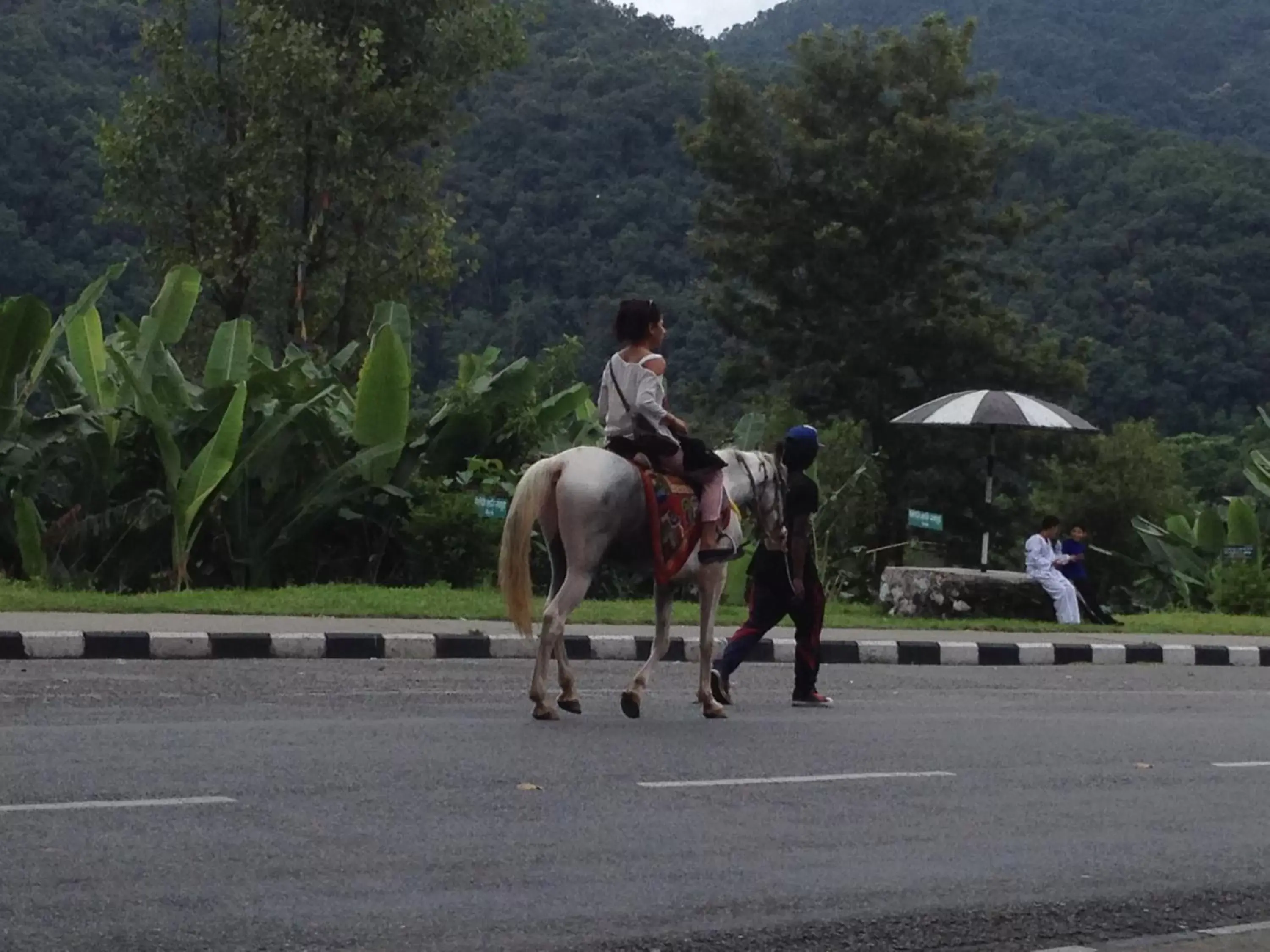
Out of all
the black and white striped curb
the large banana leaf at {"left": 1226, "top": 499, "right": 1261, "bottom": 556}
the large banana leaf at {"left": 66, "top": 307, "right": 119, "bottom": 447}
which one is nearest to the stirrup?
the black and white striped curb

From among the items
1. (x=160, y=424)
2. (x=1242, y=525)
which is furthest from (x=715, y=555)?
(x=1242, y=525)

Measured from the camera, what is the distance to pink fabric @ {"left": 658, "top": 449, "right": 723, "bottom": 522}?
1127 centimetres

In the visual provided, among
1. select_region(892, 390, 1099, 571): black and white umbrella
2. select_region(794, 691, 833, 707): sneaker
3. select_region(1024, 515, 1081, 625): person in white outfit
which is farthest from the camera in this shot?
select_region(1024, 515, 1081, 625): person in white outfit

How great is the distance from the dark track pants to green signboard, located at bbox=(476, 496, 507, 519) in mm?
7572

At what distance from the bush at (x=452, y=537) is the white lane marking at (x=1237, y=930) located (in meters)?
15.2

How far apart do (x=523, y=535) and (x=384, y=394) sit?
10134 mm

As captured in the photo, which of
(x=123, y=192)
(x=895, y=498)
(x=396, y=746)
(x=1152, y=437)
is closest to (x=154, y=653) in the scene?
(x=396, y=746)

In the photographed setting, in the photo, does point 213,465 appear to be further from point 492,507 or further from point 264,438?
point 492,507

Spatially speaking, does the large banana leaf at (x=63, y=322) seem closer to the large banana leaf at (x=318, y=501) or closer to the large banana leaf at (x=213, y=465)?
the large banana leaf at (x=213, y=465)

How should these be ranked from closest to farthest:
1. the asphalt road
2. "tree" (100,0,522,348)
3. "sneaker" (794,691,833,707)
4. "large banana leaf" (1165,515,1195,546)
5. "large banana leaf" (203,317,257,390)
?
the asphalt road
"sneaker" (794,691,833,707)
"large banana leaf" (203,317,257,390)
"tree" (100,0,522,348)
"large banana leaf" (1165,515,1195,546)

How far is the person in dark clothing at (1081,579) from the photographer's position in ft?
77.9

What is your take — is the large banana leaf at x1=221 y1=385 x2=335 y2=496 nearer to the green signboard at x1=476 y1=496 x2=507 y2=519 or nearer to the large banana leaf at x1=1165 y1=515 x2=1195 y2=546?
the green signboard at x1=476 y1=496 x2=507 y2=519

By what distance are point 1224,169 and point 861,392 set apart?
28.2m

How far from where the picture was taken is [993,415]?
74.7 feet
